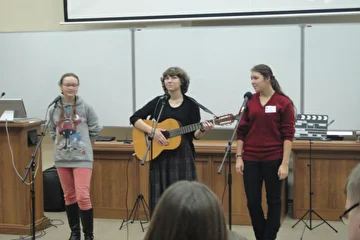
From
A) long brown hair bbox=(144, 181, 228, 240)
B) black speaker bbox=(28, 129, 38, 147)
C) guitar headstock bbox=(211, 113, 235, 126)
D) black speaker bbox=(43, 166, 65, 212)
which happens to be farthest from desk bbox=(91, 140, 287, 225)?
long brown hair bbox=(144, 181, 228, 240)

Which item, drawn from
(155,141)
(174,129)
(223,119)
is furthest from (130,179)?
(223,119)

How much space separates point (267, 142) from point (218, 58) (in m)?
1.80

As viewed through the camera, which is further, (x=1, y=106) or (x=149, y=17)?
(x=149, y=17)

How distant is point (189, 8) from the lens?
534cm

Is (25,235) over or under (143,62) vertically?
under

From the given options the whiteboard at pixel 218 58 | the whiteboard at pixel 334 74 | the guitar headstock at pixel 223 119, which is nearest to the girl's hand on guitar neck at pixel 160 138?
the guitar headstock at pixel 223 119

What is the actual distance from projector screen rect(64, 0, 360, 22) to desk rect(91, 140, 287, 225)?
1.38 m

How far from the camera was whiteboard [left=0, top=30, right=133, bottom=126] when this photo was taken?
5355mm

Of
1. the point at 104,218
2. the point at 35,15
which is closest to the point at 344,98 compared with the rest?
the point at 104,218

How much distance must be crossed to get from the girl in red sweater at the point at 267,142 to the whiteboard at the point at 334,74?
1.51 meters

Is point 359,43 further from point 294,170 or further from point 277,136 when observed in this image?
point 277,136

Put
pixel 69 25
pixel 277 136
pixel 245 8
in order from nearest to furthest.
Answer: pixel 277 136, pixel 245 8, pixel 69 25

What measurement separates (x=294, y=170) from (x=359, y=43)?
1.38m

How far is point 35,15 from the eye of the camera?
Answer: 19.5 feet
